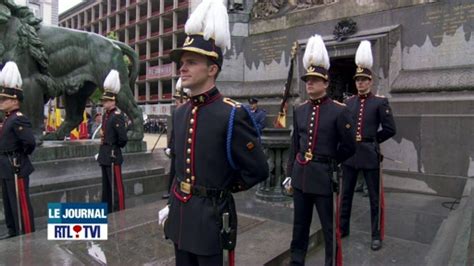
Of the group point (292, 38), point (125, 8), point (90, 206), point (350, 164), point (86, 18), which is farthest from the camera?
point (86, 18)

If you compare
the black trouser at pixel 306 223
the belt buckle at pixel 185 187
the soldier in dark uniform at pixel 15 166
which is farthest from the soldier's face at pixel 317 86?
the soldier in dark uniform at pixel 15 166

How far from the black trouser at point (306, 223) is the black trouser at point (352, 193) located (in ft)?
3.27

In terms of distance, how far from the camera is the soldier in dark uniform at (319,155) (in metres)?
3.49

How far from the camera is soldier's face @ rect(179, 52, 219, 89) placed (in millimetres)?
2301

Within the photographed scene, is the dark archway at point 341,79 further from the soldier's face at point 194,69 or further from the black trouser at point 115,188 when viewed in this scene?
the soldier's face at point 194,69

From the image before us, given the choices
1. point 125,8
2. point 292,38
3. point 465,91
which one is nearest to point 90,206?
point 465,91

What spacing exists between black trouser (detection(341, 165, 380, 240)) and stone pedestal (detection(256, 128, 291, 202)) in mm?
1473

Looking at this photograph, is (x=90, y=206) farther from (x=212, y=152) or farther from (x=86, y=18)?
(x=86, y=18)

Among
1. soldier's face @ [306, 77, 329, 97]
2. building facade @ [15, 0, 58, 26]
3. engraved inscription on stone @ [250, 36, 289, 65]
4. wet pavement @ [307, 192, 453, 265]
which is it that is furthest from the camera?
building facade @ [15, 0, 58, 26]

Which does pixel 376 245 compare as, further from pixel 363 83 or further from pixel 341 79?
pixel 341 79

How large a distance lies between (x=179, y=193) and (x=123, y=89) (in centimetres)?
573

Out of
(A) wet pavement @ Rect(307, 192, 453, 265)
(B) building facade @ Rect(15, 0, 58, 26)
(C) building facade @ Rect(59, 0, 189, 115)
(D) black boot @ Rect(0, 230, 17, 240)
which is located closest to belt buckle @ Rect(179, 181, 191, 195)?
(A) wet pavement @ Rect(307, 192, 453, 265)

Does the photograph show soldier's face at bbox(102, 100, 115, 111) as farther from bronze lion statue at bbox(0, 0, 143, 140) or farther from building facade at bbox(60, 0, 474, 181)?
building facade at bbox(60, 0, 474, 181)

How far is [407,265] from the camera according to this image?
3.78 m
